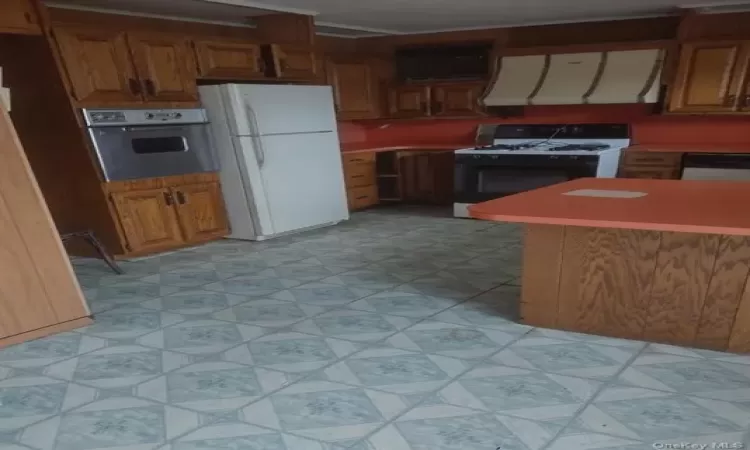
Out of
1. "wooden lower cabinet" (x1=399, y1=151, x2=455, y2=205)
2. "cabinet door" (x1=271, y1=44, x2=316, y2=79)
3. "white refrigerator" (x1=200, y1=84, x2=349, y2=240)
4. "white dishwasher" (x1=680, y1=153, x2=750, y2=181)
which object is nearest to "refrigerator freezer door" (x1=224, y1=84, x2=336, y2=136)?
"white refrigerator" (x1=200, y1=84, x2=349, y2=240)

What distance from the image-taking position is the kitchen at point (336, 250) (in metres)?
1.87

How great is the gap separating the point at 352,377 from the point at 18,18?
312 cm

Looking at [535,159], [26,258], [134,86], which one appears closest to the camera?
[26,258]

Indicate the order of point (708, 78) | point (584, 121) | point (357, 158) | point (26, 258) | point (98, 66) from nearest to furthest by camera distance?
point (26, 258) → point (98, 66) → point (708, 78) → point (584, 121) → point (357, 158)

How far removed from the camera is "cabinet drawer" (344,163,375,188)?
18.2ft

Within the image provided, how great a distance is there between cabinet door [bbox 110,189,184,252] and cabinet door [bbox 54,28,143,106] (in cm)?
71

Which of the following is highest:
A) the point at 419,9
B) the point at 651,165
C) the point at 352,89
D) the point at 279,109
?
the point at 419,9

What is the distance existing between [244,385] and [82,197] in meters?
2.67

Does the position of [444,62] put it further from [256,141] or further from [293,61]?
[256,141]

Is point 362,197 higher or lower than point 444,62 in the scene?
lower

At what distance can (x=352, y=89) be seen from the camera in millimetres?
5684

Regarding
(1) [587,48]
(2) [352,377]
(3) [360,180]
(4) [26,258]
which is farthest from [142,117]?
(1) [587,48]

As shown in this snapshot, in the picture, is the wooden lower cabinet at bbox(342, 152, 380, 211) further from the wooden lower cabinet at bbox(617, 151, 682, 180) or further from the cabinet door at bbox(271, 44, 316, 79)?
the wooden lower cabinet at bbox(617, 151, 682, 180)

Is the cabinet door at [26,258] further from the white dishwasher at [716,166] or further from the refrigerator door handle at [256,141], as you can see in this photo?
the white dishwasher at [716,166]
